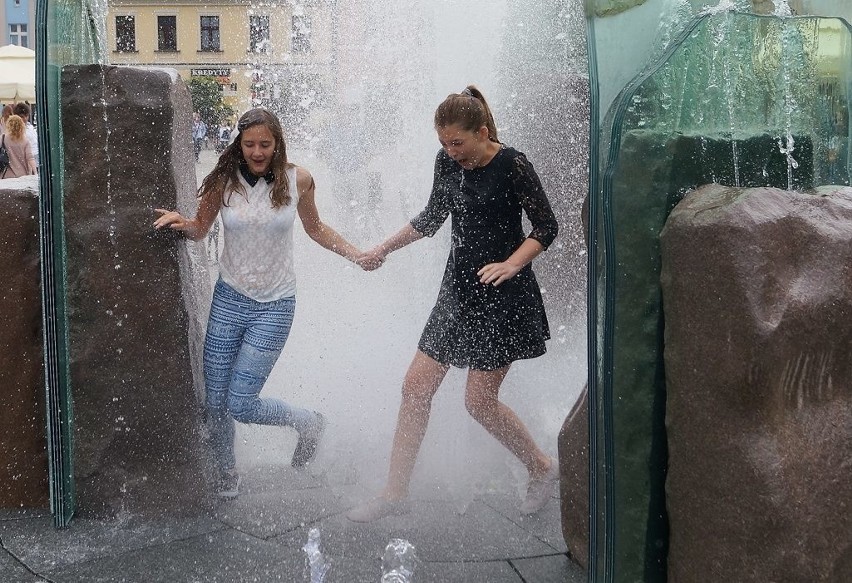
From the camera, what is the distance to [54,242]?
387 cm

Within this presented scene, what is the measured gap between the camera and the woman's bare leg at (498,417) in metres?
3.97

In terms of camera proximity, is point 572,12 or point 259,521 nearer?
point 259,521

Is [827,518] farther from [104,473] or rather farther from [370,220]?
[370,220]

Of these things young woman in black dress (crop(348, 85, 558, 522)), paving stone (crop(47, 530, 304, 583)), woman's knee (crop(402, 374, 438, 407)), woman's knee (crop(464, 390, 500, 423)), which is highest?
young woman in black dress (crop(348, 85, 558, 522))

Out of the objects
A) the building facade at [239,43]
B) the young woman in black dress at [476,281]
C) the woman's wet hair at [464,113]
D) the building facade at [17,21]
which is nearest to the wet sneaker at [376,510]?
the young woman in black dress at [476,281]

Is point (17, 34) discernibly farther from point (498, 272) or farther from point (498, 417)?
point (498, 272)

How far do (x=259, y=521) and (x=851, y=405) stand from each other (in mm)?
2262

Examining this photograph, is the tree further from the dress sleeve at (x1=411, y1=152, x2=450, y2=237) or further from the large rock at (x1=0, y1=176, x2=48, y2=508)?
the dress sleeve at (x1=411, y1=152, x2=450, y2=237)

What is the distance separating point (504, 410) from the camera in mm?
4070

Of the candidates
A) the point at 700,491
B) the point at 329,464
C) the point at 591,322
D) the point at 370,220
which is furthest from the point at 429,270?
the point at 700,491

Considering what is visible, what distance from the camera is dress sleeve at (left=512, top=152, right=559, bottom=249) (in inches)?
150

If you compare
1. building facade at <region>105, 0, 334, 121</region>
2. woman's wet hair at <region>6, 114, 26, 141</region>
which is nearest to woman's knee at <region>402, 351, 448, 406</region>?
building facade at <region>105, 0, 334, 121</region>

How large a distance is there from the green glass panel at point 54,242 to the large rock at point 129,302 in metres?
0.04

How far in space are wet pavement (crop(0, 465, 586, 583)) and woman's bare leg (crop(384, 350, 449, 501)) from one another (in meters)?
0.15
